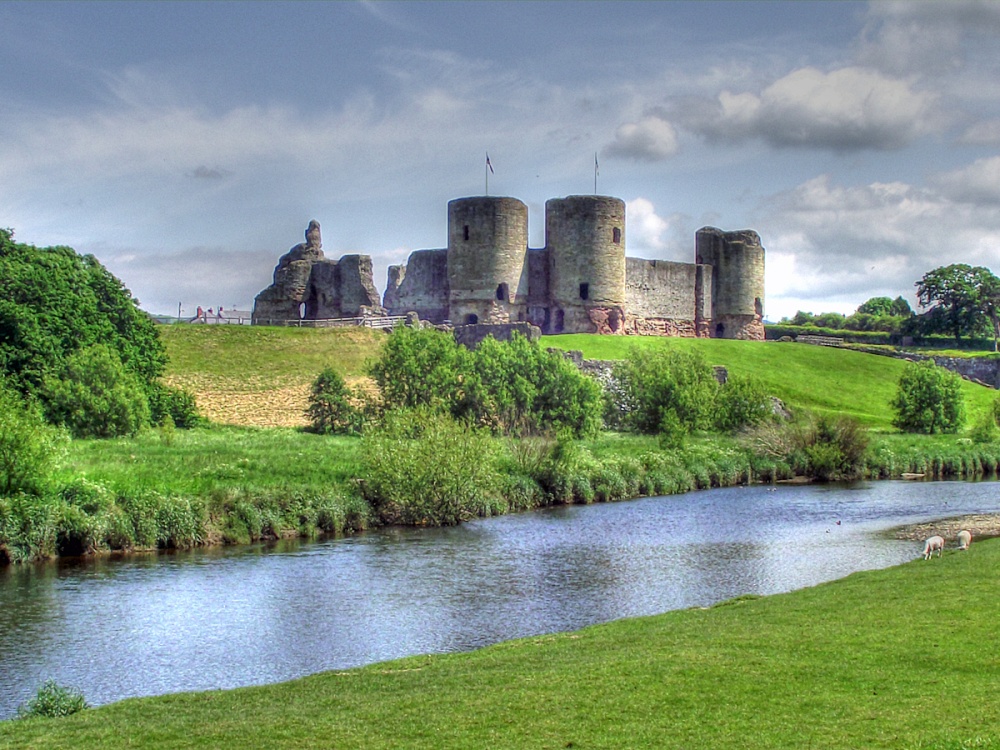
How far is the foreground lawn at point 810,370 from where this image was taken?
5369 centimetres

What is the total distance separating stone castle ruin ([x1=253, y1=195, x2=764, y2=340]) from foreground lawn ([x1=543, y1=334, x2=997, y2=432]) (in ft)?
9.87

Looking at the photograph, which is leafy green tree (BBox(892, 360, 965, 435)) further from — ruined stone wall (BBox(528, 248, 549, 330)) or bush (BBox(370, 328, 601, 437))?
ruined stone wall (BBox(528, 248, 549, 330))

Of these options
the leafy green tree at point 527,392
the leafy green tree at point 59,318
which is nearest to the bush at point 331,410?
the leafy green tree at point 527,392

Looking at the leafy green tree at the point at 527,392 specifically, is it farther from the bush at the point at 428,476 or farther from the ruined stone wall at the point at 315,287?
the ruined stone wall at the point at 315,287

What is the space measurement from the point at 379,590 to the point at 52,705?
8386 mm

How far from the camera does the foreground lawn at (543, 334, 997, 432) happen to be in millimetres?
53688

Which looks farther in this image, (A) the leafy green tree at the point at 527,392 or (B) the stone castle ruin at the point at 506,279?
(B) the stone castle ruin at the point at 506,279

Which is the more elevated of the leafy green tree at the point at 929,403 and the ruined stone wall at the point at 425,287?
the ruined stone wall at the point at 425,287

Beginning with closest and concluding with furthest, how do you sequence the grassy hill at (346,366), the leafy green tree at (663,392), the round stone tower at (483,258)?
the leafy green tree at (663,392) → the grassy hill at (346,366) → the round stone tower at (483,258)

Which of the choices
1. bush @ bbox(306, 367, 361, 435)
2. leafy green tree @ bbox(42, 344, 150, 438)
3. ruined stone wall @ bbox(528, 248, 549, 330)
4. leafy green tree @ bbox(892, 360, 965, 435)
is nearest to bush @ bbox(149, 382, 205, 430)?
leafy green tree @ bbox(42, 344, 150, 438)

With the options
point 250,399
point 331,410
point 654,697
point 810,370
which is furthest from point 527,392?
point 654,697

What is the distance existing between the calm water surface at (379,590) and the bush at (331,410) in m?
12.5

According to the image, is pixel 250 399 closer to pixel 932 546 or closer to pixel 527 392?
pixel 527 392

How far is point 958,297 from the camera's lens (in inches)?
2982
